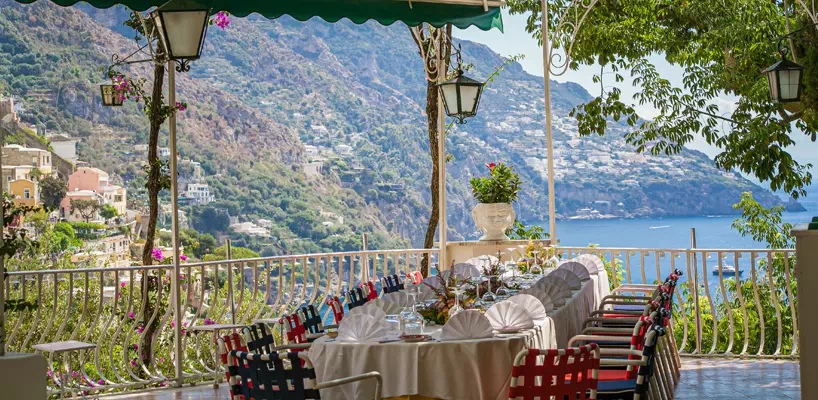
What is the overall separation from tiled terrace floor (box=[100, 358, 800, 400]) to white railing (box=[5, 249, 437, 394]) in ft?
0.77

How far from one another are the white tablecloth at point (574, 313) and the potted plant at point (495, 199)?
1767 mm

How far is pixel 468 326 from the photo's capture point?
3980 mm

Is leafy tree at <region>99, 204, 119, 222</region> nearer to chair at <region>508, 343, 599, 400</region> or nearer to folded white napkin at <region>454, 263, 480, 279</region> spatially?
folded white napkin at <region>454, 263, 480, 279</region>

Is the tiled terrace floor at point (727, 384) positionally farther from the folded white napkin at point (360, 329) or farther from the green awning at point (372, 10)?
the green awning at point (372, 10)

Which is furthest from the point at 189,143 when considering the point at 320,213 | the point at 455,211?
the point at 455,211

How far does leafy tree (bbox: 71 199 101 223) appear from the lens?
885 inches

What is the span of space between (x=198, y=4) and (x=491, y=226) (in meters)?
4.53

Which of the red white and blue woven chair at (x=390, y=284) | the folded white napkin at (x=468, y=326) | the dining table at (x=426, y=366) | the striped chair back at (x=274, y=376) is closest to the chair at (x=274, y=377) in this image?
the striped chair back at (x=274, y=376)

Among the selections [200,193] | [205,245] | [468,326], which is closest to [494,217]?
[468,326]

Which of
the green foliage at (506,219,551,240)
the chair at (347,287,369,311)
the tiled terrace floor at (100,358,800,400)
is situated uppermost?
the green foliage at (506,219,551,240)

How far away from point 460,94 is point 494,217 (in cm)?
200

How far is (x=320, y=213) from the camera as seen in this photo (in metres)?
27.0

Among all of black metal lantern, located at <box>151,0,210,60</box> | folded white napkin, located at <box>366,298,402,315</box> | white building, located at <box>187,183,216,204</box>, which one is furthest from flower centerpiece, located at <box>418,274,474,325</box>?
white building, located at <box>187,183,216,204</box>

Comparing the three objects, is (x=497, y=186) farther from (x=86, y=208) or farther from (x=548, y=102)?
(x=86, y=208)
